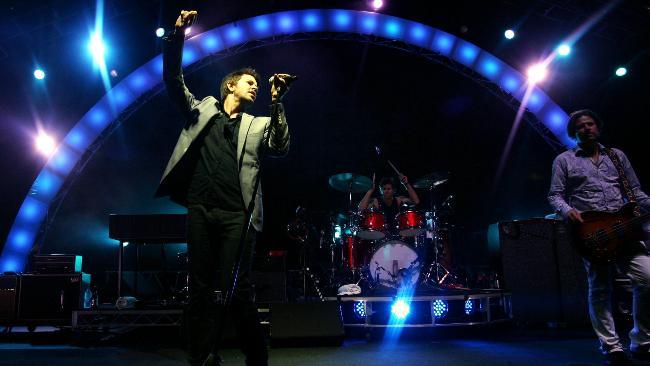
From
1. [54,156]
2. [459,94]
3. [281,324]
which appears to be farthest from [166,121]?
[459,94]

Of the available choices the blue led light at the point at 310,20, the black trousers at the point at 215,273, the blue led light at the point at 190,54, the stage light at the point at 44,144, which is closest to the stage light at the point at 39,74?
the stage light at the point at 44,144

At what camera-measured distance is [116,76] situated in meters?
7.90

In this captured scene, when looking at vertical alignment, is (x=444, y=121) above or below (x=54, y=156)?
above

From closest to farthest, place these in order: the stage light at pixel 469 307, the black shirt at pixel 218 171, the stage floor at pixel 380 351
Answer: the black shirt at pixel 218 171
the stage floor at pixel 380 351
the stage light at pixel 469 307

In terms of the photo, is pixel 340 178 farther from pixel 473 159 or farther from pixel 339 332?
pixel 473 159

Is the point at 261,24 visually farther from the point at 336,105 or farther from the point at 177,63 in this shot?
the point at 177,63

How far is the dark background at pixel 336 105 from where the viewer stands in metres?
7.65

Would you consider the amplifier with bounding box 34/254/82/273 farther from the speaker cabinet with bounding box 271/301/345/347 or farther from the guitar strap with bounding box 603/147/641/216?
the guitar strap with bounding box 603/147/641/216

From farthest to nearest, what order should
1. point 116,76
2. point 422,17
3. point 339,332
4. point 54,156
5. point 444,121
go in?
point 444,121, point 422,17, point 116,76, point 54,156, point 339,332

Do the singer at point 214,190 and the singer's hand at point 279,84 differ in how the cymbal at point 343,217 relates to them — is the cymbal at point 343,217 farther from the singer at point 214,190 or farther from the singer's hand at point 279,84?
the singer's hand at point 279,84

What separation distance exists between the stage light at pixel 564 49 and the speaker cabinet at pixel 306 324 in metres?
7.02

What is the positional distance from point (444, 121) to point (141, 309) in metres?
6.90

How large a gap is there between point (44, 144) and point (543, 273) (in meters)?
8.55

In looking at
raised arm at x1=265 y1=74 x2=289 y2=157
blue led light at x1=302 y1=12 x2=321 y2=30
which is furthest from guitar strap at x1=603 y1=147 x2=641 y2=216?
blue led light at x1=302 y1=12 x2=321 y2=30
